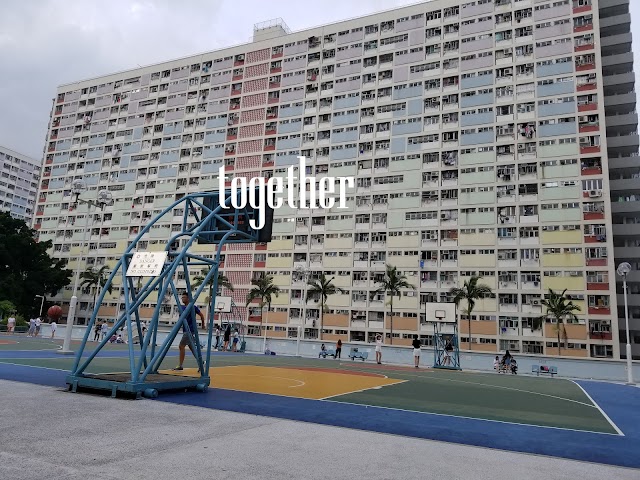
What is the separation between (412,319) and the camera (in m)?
57.1

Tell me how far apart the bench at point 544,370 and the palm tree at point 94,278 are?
195ft

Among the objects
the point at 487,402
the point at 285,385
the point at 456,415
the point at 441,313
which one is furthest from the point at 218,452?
the point at 441,313

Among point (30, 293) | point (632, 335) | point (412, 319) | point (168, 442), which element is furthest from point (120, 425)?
point (30, 293)

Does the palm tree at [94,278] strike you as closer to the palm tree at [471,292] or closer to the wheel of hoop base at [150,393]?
the palm tree at [471,292]

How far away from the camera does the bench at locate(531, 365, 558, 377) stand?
29797 millimetres

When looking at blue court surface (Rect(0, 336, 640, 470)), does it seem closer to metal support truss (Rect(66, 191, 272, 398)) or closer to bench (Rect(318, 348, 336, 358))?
metal support truss (Rect(66, 191, 272, 398))

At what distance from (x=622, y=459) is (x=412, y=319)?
50.9 m

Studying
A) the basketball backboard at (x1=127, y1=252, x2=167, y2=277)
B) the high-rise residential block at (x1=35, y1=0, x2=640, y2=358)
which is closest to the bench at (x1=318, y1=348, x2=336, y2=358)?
the high-rise residential block at (x1=35, y1=0, x2=640, y2=358)

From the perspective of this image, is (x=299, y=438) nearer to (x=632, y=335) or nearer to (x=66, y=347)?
(x=66, y=347)

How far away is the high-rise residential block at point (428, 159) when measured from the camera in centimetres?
5244

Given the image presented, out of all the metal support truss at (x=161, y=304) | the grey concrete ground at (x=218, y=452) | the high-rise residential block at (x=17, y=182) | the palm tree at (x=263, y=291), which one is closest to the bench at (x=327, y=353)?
the palm tree at (x=263, y=291)

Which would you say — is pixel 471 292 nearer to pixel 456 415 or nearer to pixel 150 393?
pixel 456 415

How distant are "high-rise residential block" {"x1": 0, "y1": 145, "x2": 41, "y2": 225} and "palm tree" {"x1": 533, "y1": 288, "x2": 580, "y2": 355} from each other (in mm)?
126417

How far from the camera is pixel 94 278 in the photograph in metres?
72.9
